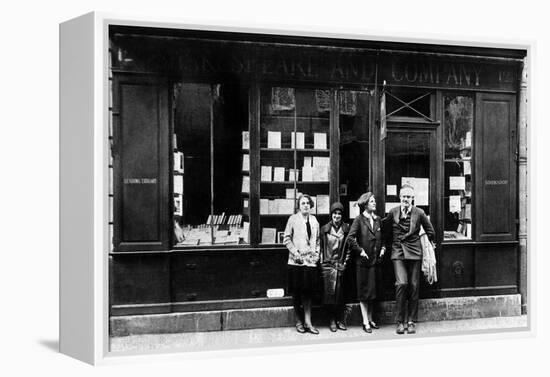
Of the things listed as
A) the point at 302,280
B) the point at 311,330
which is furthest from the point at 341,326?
the point at 302,280

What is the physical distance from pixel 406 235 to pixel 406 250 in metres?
0.19

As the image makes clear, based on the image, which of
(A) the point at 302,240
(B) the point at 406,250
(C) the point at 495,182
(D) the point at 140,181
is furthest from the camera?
(C) the point at 495,182

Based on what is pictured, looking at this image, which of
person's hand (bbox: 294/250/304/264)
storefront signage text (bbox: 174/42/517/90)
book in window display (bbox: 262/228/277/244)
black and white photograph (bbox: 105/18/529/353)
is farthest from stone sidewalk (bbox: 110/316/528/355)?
storefront signage text (bbox: 174/42/517/90)

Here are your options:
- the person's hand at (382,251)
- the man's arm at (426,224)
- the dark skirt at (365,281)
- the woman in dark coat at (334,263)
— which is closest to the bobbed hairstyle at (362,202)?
the woman in dark coat at (334,263)

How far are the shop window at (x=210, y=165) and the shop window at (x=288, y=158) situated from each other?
0.25 m

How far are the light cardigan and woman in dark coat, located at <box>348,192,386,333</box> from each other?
1.57 feet

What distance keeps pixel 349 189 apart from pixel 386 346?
6.42 feet

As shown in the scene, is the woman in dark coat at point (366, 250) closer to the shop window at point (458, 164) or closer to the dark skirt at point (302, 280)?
the dark skirt at point (302, 280)

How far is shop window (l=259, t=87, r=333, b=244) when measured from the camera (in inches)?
414

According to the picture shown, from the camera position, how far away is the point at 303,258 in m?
10.5

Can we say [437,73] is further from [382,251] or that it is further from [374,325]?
[374,325]

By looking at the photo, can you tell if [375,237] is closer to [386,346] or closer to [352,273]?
[352,273]

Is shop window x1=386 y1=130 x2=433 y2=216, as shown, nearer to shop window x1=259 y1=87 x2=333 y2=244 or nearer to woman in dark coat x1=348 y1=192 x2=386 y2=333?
woman in dark coat x1=348 y1=192 x2=386 y2=333

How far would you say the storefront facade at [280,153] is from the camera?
9797mm
